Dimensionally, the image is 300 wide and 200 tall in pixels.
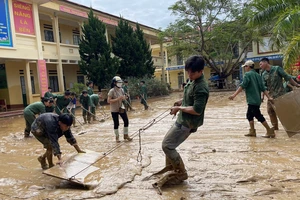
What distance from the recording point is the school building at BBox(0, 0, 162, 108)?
15.4 meters

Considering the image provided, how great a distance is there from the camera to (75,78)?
76.7ft

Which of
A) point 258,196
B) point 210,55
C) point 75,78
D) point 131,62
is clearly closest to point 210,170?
point 258,196

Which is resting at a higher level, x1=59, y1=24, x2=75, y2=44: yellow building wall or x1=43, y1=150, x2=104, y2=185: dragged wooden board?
x1=59, y1=24, x2=75, y2=44: yellow building wall

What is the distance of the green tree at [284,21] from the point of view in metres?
8.09

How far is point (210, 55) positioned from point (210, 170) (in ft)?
75.3

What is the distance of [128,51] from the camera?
73.6ft

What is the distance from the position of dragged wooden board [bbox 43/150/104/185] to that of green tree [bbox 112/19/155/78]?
1845cm

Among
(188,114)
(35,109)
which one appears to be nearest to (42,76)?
(35,109)

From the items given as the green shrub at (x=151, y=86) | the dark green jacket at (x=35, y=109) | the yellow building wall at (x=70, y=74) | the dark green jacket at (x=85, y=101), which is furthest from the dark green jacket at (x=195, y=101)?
the yellow building wall at (x=70, y=74)

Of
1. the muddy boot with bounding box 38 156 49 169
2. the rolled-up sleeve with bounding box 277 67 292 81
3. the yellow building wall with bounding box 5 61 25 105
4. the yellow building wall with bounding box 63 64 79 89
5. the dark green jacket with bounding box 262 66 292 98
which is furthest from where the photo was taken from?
the yellow building wall with bounding box 63 64 79 89

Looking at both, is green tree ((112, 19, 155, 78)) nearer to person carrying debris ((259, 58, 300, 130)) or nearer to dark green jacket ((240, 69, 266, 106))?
person carrying debris ((259, 58, 300, 130))

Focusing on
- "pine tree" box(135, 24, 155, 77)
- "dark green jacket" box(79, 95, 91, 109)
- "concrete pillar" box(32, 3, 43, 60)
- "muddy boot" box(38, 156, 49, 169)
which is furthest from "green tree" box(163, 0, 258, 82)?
"muddy boot" box(38, 156, 49, 169)

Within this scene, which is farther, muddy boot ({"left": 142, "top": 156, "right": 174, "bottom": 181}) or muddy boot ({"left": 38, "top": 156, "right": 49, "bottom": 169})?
muddy boot ({"left": 38, "top": 156, "right": 49, "bottom": 169})

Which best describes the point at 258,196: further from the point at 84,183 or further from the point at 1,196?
the point at 1,196
